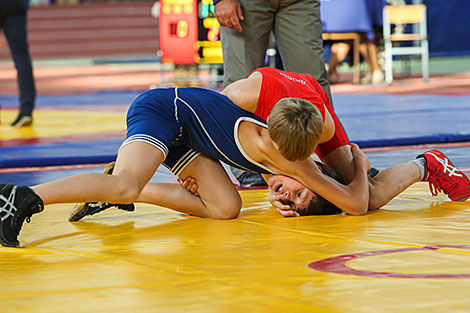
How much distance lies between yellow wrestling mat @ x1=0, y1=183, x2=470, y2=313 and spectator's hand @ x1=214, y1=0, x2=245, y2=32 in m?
1.13

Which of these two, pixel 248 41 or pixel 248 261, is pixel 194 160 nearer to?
pixel 248 261

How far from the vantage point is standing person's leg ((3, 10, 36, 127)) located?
6047 millimetres

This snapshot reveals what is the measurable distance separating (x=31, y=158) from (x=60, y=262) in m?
2.23

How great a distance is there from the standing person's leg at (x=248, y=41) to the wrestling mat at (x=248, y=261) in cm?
68

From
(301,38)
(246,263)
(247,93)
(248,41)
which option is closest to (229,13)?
(248,41)

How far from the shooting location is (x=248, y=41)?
3738 mm

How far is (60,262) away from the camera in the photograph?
7.23 ft

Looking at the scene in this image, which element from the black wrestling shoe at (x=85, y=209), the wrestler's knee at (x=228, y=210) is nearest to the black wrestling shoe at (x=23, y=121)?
the black wrestling shoe at (x=85, y=209)

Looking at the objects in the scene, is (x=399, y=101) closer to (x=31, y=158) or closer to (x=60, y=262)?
(x=31, y=158)

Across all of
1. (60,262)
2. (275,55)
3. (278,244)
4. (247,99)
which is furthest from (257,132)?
(275,55)

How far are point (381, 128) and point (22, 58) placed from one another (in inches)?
116

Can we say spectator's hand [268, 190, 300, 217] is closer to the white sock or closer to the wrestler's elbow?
the wrestler's elbow

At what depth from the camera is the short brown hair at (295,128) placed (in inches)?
96.7

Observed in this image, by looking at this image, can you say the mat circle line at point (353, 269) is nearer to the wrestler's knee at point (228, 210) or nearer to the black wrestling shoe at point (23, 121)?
the wrestler's knee at point (228, 210)
